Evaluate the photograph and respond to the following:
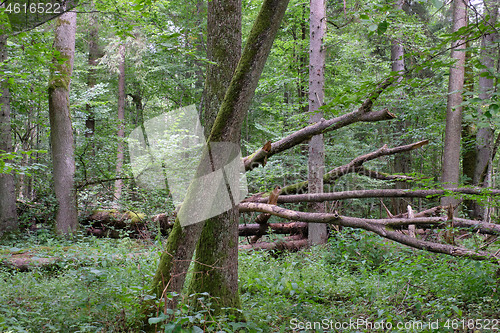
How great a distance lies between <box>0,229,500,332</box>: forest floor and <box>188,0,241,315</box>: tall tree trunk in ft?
0.71

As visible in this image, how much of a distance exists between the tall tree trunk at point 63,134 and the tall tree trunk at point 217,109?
7.44m

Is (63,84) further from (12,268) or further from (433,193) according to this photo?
(433,193)

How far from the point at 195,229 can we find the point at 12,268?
4899 mm

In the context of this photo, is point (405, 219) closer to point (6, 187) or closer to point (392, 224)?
point (392, 224)

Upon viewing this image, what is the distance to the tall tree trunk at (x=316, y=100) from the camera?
27.9ft

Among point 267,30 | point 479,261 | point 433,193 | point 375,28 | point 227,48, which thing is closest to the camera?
point 375,28

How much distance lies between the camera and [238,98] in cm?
338

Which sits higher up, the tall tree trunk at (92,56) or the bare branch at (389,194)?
the tall tree trunk at (92,56)

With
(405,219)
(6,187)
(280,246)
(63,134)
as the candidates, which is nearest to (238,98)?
(405,219)

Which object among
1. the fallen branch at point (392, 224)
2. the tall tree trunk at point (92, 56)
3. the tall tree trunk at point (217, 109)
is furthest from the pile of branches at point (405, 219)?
the tall tree trunk at point (92, 56)

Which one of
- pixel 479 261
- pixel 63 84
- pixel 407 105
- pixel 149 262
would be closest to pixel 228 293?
pixel 149 262

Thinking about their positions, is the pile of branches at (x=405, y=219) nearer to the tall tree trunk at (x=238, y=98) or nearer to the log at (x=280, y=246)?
the log at (x=280, y=246)

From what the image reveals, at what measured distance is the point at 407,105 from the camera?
1114 centimetres

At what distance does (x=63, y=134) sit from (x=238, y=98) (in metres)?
8.27
